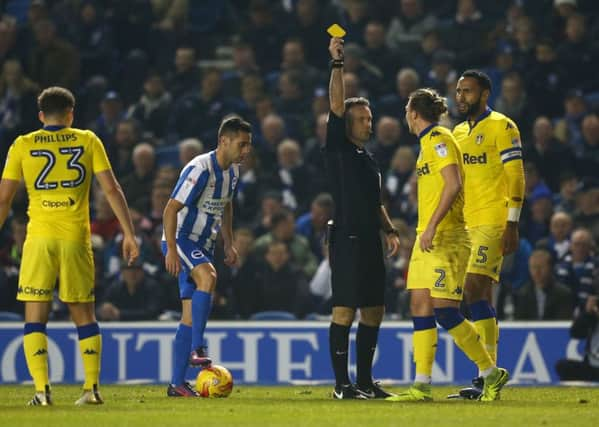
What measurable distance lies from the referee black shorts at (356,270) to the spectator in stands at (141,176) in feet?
24.0

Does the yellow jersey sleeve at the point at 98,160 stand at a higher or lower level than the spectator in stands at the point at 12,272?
higher

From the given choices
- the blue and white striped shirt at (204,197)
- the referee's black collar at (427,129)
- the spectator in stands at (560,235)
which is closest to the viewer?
the referee's black collar at (427,129)

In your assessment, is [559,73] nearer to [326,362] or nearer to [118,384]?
[326,362]

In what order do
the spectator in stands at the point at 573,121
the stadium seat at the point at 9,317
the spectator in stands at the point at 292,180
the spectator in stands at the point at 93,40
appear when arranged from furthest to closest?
the spectator in stands at the point at 93,40 < the spectator in stands at the point at 573,121 < the spectator in stands at the point at 292,180 < the stadium seat at the point at 9,317

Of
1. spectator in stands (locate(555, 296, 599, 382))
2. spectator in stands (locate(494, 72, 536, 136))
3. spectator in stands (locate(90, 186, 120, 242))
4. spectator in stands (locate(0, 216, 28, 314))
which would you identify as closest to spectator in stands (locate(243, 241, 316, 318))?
spectator in stands (locate(90, 186, 120, 242))

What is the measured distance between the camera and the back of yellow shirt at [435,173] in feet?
Result: 33.4

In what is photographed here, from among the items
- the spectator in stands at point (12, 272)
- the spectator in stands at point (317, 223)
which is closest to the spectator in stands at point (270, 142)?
the spectator in stands at point (317, 223)

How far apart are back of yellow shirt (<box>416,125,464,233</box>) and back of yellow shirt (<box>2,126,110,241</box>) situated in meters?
2.33

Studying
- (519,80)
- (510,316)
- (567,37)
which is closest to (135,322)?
(510,316)

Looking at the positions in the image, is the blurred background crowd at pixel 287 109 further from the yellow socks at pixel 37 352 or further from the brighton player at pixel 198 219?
the yellow socks at pixel 37 352

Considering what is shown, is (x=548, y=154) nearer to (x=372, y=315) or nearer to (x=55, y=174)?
(x=372, y=315)

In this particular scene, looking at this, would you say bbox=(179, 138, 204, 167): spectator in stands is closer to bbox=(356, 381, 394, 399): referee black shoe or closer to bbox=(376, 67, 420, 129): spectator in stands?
bbox=(376, 67, 420, 129): spectator in stands

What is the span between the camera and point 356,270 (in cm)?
1077

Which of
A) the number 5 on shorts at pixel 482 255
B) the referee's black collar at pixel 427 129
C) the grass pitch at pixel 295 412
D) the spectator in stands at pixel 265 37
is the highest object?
the spectator in stands at pixel 265 37
